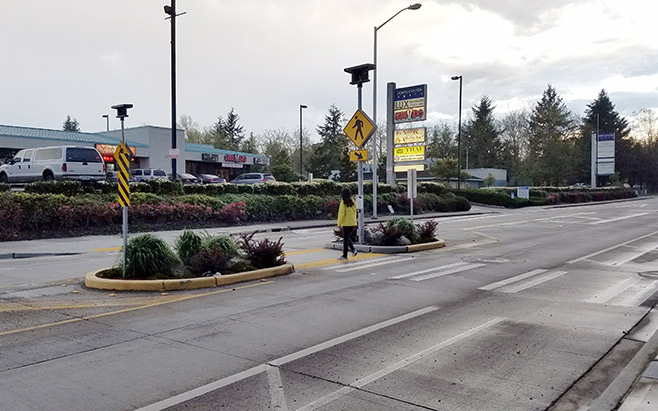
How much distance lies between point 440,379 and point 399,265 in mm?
7540

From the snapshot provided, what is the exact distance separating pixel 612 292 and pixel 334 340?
5.98 metres

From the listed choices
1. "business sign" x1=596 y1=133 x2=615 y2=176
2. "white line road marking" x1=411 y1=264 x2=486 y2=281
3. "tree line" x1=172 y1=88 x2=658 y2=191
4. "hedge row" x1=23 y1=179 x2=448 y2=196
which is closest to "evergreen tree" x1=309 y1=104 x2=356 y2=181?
"tree line" x1=172 y1=88 x2=658 y2=191

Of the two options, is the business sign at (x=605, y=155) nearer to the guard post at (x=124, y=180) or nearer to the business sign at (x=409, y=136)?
the business sign at (x=409, y=136)

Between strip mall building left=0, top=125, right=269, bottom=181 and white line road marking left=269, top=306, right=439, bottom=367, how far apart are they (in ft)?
104

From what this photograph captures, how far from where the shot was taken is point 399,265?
41.3 feet

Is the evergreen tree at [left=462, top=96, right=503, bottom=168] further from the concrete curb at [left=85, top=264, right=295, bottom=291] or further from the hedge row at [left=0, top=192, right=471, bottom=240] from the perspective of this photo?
the concrete curb at [left=85, top=264, right=295, bottom=291]

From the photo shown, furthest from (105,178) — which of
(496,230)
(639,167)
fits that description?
(639,167)

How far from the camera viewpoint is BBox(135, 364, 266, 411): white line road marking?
14.5ft

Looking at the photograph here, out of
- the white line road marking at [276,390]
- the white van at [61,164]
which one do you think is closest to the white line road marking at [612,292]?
the white line road marking at [276,390]

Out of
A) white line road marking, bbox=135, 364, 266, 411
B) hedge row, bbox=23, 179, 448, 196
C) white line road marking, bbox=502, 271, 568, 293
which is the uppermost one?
hedge row, bbox=23, 179, 448, 196

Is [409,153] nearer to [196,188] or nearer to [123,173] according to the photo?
[196,188]

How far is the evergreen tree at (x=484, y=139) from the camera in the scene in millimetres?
92625

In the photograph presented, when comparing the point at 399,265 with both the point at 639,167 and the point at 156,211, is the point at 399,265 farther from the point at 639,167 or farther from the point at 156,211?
the point at 639,167

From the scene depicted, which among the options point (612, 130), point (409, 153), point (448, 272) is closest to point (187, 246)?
point (448, 272)
